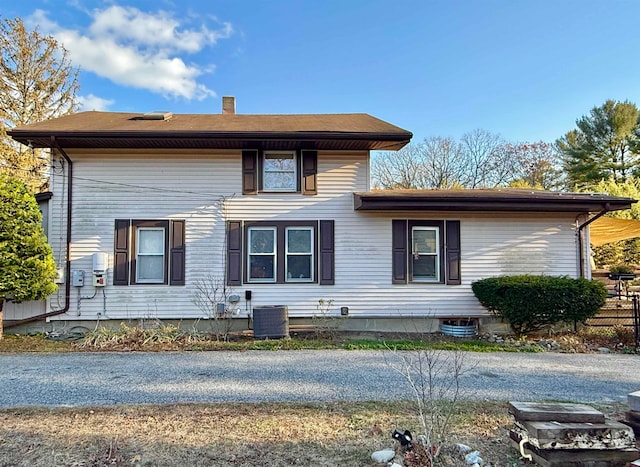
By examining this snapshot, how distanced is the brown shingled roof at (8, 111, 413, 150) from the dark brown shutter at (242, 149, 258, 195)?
0.27m

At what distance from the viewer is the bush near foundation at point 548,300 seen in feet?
25.3

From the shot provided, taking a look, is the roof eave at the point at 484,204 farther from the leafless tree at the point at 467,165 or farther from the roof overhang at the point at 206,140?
the leafless tree at the point at 467,165

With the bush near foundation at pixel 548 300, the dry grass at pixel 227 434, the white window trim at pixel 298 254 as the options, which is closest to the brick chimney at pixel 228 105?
the white window trim at pixel 298 254

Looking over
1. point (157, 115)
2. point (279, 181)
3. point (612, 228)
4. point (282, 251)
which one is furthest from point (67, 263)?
point (612, 228)

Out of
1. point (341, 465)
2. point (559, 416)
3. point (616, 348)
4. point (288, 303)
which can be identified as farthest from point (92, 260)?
point (616, 348)

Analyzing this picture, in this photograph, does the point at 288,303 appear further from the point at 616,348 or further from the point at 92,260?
the point at 616,348

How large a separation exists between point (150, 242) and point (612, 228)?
42.7ft

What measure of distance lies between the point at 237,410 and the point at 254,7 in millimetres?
10892

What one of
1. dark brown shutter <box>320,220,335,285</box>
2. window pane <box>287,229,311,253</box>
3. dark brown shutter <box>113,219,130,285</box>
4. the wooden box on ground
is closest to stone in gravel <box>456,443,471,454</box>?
the wooden box on ground

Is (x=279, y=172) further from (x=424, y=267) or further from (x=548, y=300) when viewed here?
(x=548, y=300)

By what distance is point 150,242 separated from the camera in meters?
8.89

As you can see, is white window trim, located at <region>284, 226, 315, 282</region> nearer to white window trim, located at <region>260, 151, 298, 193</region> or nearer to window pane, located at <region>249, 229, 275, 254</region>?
window pane, located at <region>249, 229, 275, 254</region>

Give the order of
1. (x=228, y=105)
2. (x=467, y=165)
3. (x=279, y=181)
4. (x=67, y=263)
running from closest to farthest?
(x=67, y=263)
(x=279, y=181)
(x=228, y=105)
(x=467, y=165)

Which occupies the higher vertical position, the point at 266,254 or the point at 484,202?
the point at 484,202
